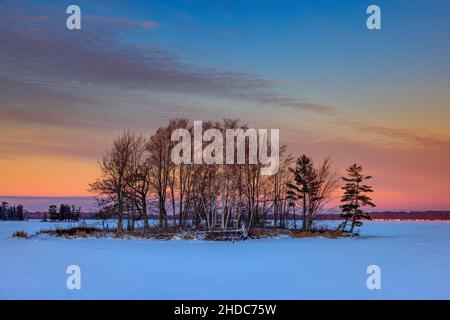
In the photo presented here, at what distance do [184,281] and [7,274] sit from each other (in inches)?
296

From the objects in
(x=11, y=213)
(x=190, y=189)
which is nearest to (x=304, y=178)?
(x=190, y=189)

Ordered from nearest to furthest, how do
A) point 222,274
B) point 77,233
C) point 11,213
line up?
point 222,274 → point 77,233 → point 11,213

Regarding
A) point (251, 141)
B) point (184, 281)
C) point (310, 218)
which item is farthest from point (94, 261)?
point (310, 218)

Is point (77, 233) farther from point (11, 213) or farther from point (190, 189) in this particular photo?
point (11, 213)

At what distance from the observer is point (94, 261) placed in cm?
2494

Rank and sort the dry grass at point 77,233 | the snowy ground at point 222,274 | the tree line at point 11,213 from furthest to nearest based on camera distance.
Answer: the tree line at point 11,213
the dry grass at point 77,233
the snowy ground at point 222,274

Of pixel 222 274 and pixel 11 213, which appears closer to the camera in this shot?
pixel 222 274

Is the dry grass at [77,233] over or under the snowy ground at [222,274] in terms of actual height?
under

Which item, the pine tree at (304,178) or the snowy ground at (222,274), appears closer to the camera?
the snowy ground at (222,274)

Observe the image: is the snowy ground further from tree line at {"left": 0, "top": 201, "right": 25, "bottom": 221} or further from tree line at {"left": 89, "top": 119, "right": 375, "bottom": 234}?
tree line at {"left": 0, "top": 201, "right": 25, "bottom": 221}

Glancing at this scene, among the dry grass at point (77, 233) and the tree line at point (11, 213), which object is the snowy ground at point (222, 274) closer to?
the dry grass at point (77, 233)

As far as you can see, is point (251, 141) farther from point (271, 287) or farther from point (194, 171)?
point (271, 287)

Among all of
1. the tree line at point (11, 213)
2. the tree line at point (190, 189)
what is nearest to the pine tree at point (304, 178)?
the tree line at point (190, 189)
